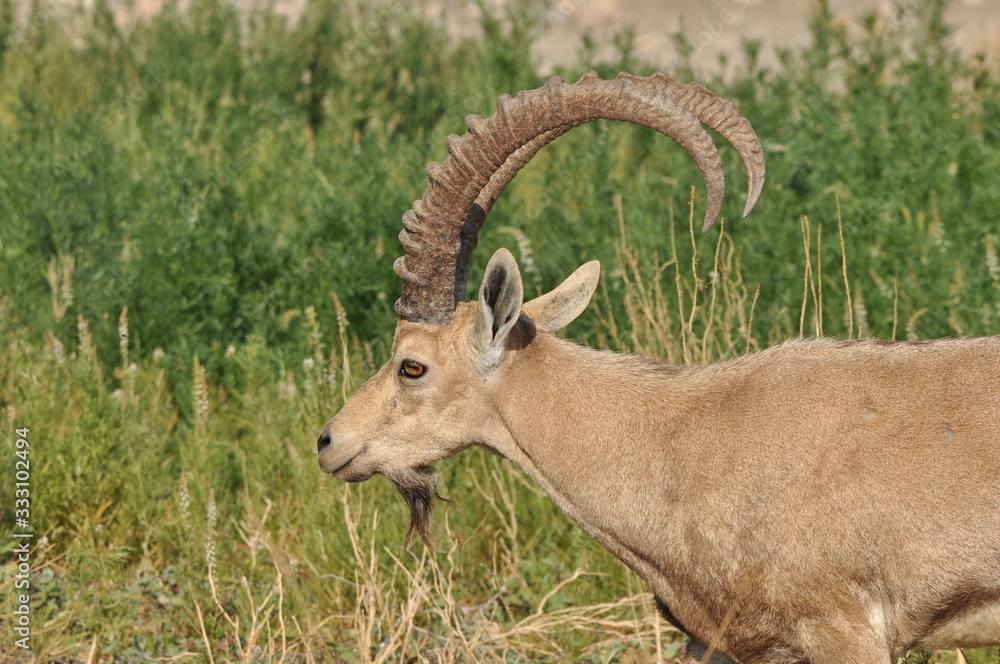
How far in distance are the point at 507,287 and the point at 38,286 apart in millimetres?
4726

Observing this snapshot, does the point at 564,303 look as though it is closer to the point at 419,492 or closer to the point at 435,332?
the point at 435,332

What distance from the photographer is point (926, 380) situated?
4402mm

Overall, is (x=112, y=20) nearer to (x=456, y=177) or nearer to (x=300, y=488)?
(x=300, y=488)

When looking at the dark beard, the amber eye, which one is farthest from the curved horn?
the dark beard

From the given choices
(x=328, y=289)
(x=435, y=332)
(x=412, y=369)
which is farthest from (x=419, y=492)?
(x=328, y=289)

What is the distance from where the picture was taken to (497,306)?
463 cm

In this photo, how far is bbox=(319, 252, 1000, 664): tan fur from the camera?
421 centimetres

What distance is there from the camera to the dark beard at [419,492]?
494 centimetres

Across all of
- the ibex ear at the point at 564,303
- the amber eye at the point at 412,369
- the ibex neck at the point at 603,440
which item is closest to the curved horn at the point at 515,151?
the amber eye at the point at 412,369

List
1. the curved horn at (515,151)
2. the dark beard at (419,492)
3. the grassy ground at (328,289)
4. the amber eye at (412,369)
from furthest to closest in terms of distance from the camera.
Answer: the grassy ground at (328,289)
the dark beard at (419,492)
the amber eye at (412,369)
the curved horn at (515,151)

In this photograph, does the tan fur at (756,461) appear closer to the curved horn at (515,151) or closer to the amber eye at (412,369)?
the amber eye at (412,369)

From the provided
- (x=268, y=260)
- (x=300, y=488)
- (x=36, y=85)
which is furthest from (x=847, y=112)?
(x=36, y=85)

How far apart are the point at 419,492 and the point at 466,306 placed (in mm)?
826

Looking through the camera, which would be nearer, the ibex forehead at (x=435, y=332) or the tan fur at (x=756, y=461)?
the tan fur at (x=756, y=461)
